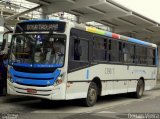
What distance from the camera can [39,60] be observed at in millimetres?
12141

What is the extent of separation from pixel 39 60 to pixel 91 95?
8.38ft

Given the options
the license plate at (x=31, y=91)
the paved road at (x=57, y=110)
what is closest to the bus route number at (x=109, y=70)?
the paved road at (x=57, y=110)

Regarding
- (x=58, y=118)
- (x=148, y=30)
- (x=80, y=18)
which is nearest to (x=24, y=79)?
(x=58, y=118)

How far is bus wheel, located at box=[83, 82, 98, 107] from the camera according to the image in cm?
1345

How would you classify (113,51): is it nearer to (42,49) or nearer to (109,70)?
(109,70)

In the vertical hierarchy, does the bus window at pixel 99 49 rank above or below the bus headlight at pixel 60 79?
above

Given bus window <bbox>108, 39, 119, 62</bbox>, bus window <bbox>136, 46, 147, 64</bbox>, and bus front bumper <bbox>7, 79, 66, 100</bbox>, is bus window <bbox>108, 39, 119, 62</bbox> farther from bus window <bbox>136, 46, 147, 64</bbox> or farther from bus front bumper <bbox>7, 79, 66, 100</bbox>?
bus front bumper <bbox>7, 79, 66, 100</bbox>

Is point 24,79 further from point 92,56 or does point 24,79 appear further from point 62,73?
point 92,56

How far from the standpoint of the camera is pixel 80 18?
1005 inches

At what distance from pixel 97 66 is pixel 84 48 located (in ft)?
3.27

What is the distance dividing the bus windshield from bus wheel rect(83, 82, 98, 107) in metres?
2.00

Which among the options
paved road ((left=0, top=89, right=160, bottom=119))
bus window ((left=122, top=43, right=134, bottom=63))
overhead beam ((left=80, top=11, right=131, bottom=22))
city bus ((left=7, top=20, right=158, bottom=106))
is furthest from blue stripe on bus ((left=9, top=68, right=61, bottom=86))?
overhead beam ((left=80, top=11, right=131, bottom=22))

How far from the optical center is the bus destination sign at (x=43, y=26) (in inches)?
485

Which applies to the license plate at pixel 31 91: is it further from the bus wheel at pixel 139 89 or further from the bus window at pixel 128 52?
the bus wheel at pixel 139 89
